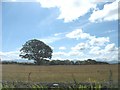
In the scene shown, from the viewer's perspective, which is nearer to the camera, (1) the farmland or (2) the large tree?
(2) the large tree

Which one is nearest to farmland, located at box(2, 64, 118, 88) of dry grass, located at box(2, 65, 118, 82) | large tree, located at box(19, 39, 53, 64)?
Answer: dry grass, located at box(2, 65, 118, 82)

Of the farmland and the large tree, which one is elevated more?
the large tree

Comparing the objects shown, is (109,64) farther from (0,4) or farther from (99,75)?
(0,4)

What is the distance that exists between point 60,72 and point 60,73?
2 centimetres

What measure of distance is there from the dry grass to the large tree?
18 cm

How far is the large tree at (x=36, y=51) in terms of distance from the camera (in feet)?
12.5

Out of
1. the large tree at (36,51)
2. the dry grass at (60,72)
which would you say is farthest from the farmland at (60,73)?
the large tree at (36,51)

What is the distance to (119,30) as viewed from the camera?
3.95m

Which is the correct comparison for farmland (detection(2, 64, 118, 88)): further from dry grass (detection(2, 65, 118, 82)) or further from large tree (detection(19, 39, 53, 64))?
large tree (detection(19, 39, 53, 64))

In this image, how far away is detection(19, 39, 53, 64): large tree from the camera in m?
3.80

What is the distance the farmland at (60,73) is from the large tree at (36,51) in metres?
0.17

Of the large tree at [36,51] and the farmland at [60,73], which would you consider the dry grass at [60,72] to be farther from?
the large tree at [36,51]

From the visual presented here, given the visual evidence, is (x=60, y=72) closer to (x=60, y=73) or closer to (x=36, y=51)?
(x=60, y=73)

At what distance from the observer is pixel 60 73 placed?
13.5ft
